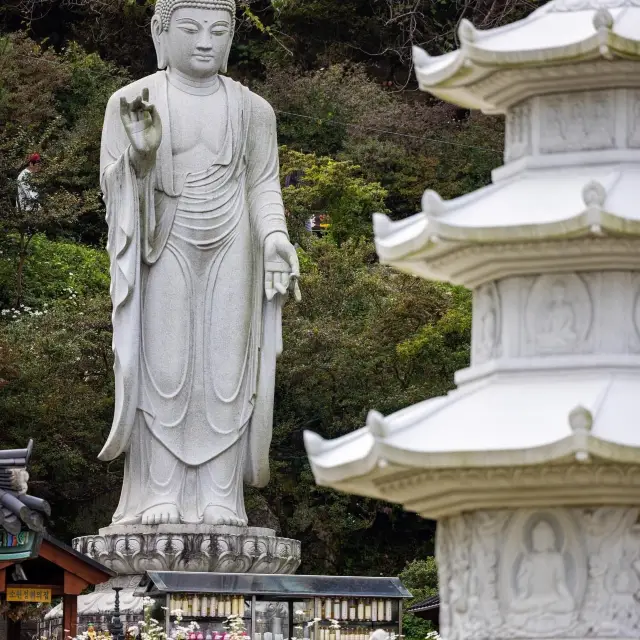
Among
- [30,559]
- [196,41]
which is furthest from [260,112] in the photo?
[30,559]

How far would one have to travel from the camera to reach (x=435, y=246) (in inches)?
292

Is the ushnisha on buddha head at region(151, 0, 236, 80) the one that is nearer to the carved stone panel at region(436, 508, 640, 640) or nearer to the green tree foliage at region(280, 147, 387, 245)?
the carved stone panel at region(436, 508, 640, 640)

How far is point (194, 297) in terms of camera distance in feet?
44.4

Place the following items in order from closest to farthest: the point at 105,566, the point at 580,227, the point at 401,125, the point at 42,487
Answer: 1. the point at 580,227
2. the point at 105,566
3. the point at 42,487
4. the point at 401,125

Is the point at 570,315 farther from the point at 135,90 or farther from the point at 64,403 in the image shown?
the point at 64,403

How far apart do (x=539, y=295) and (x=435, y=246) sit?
0.40 metres

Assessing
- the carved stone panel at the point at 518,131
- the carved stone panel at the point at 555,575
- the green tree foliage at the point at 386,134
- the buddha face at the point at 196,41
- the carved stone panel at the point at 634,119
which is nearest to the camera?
the carved stone panel at the point at 555,575

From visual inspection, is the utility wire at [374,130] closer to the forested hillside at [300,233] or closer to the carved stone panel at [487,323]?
the forested hillside at [300,233]

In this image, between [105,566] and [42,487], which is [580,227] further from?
[42,487]

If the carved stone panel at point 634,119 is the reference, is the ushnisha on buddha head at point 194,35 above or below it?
above

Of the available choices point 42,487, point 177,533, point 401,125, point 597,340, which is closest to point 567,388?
point 597,340

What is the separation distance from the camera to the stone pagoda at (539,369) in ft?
22.8

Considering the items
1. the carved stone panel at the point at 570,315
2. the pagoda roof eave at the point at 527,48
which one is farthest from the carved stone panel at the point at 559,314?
the pagoda roof eave at the point at 527,48

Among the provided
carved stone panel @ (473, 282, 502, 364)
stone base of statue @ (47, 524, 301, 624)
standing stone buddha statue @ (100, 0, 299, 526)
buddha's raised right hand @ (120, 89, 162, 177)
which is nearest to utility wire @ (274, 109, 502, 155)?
standing stone buddha statue @ (100, 0, 299, 526)
